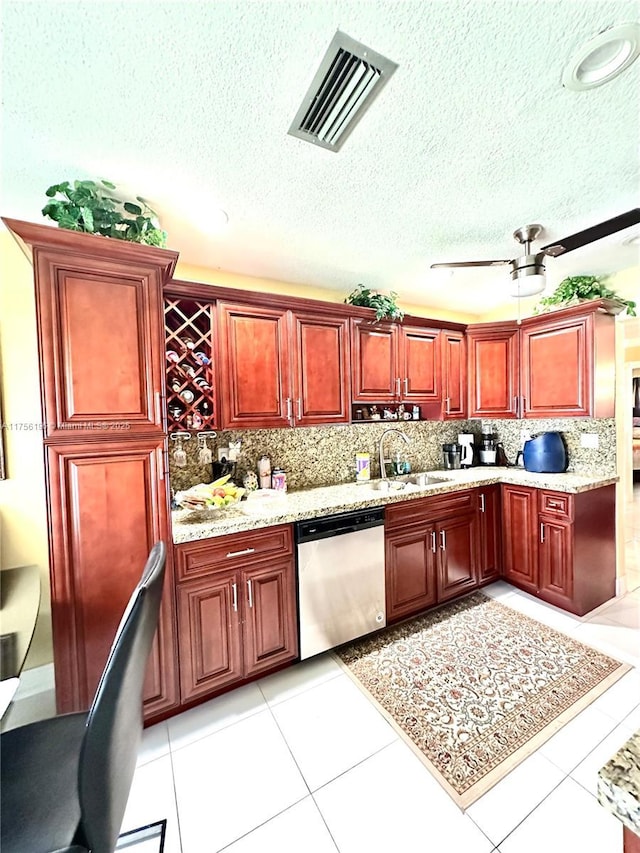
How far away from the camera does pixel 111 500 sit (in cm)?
157

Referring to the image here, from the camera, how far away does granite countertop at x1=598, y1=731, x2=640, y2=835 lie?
416 mm

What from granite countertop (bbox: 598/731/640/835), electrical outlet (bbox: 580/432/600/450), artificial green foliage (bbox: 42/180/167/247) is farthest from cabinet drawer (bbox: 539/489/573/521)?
artificial green foliage (bbox: 42/180/167/247)

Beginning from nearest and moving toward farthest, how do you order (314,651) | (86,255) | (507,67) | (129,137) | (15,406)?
(507,67) < (129,137) < (86,255) < (15,406) < (314,651)

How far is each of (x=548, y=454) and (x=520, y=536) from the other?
753mm

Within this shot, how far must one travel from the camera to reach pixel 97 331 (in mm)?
1531

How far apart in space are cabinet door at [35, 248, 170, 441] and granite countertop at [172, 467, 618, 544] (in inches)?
23.1

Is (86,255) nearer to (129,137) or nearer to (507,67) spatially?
(129,137)

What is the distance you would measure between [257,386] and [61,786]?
A: 6.28 feet

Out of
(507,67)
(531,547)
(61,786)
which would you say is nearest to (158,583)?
(61,786)

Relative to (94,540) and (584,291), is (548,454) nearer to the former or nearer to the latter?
(584,291)

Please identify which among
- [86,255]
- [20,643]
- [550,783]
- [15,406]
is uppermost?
[86,255]

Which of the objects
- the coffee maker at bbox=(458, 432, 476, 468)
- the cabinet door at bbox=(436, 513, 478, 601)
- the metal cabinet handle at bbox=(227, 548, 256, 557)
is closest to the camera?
the metal cabinet handle at bbox=(227, 548, 256, 557)

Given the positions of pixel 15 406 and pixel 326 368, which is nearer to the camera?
pixel 15 406

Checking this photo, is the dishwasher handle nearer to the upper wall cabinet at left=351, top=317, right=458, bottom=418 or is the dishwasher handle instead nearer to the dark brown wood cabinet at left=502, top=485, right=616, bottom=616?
the upper wall cabinet at left=351, top=317, right=458, bottom=418
